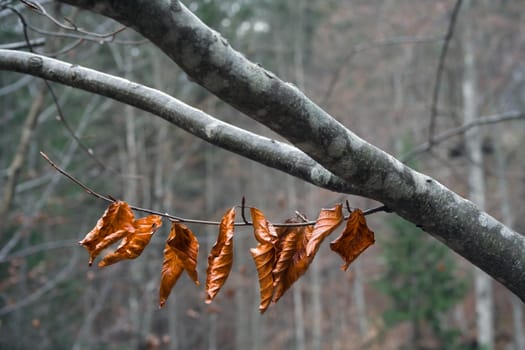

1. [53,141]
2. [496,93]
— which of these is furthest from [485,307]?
[53,141]

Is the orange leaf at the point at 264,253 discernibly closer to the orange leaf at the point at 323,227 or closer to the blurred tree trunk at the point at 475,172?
the orange leaf at the point at 323,227

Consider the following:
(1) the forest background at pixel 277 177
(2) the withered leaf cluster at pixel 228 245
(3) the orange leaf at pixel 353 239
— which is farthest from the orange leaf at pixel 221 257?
(1) the forest background at pixel 277 177

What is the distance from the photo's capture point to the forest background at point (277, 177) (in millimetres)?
7523

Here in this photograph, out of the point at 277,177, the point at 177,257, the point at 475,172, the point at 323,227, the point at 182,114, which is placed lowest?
the point at 177,257

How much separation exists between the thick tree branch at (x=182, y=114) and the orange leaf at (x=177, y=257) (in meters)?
0.25

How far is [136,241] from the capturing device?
1.21 metres

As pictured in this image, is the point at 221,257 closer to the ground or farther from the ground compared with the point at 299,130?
closer to the ground

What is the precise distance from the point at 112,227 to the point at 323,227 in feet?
1.77

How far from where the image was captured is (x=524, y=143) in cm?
1473

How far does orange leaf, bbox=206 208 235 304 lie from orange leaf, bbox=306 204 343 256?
200mm

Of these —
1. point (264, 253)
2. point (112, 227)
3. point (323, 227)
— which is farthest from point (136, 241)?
point (323, 227)

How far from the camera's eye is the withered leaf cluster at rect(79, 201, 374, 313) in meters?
1.20

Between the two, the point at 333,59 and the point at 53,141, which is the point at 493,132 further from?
the point at 53,141

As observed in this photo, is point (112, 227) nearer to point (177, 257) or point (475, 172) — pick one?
point (177, 257)
